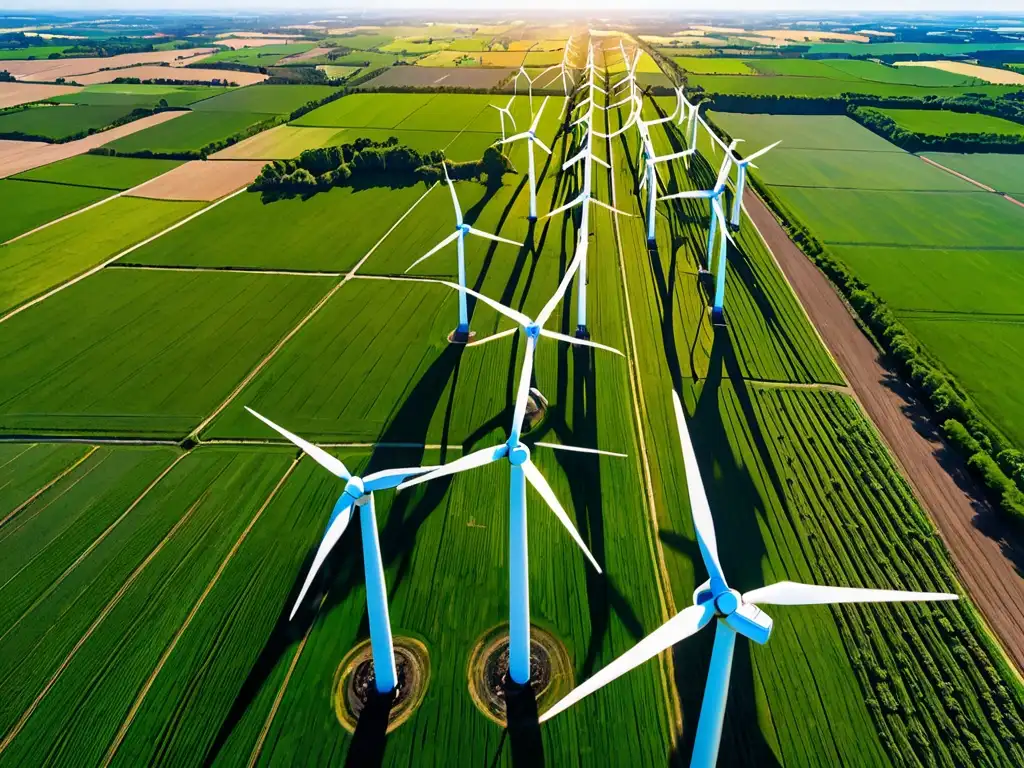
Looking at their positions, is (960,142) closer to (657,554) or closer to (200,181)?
(657,554)

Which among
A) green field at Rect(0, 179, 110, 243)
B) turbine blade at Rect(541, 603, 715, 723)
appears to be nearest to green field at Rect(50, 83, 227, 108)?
green field at Rect(0, 179, 110, 243)

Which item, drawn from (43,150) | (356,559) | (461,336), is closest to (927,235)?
(461,336)

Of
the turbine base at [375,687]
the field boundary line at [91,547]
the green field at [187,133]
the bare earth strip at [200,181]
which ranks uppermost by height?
the green field at [187,133]

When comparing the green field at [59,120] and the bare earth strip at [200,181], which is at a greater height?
the green field at [59,120]

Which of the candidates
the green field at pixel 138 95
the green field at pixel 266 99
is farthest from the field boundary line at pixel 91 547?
the green field at pixel 138 95

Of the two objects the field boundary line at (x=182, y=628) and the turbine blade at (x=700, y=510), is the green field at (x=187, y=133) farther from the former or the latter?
the turbine blade at (x=700, y=510)

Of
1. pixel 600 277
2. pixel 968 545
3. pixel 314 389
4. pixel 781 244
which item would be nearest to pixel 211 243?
pixel 314 389
